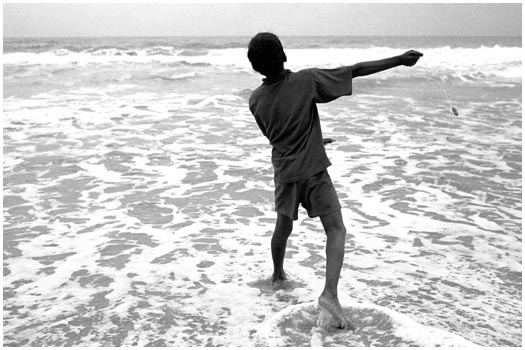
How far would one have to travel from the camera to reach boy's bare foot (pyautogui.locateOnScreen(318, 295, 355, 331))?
3.04 meters

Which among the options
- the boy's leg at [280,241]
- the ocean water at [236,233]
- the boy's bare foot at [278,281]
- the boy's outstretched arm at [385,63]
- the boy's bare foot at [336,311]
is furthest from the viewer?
the boy's bare foot at [278,281]

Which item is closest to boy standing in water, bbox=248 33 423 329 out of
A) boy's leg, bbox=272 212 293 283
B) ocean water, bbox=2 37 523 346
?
boy's leg, bbox=272 212 293 283

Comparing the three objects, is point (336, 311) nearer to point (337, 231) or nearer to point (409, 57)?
point (337, 231)

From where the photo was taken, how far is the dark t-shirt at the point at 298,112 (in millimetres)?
2959

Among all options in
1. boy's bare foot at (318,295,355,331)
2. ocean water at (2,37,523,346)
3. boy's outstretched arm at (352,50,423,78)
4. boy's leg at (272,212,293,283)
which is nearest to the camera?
boy's outstretched arm at (352,50,423,78)

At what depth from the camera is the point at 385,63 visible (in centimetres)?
287

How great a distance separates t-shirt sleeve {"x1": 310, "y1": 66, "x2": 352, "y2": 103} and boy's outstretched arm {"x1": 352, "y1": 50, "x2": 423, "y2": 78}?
5 cm

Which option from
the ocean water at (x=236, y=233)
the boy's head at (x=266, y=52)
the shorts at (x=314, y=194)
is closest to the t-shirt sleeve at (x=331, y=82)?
the boy's head at (x=266, y=52)

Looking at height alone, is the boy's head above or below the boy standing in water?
above

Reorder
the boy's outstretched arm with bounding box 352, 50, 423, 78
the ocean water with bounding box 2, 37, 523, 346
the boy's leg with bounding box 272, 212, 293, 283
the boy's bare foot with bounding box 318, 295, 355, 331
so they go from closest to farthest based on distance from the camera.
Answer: the boy's outstretched arm with bounding box 352, 50, 423, 78, the boy's bare foot with bounding box 318, 295, 355, 331, the ocean water with bounding box 2, 37, 523, 346, the boy's leg with bounding box 272, 212, 293, 283

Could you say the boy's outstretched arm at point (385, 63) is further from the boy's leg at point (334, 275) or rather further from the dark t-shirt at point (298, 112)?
the boy's leg at point (334, 275)

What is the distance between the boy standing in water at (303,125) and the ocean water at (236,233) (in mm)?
495

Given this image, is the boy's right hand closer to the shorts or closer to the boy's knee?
the shorts

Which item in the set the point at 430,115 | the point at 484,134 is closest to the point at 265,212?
the point at 484,134
